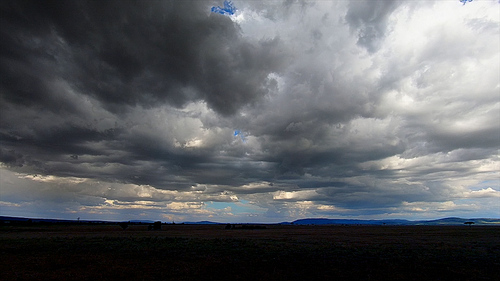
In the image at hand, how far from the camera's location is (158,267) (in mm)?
24188

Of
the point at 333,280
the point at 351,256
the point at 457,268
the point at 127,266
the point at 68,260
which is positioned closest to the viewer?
the point at 333,280

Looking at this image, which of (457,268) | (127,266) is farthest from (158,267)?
(457,268)

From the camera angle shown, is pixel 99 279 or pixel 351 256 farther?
pixel 351 256

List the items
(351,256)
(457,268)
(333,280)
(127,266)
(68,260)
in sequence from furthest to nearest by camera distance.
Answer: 1. (351,256)
2. (68,260)
3. (127,266)
4. (457,268)
5. (333,280)

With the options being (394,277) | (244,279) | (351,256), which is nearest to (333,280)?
(394,277)

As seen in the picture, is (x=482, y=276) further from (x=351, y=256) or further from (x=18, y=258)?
(x=18, y=258)

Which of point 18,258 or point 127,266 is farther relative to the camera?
point 18,258

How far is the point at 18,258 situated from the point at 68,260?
5.58 m

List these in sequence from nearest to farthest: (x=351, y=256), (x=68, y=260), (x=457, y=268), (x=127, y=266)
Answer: (x=457, y=268)
(x=127, y=266)
(x=68, y=260)
(x=351, y=256)

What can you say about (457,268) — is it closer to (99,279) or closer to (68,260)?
(99,279)

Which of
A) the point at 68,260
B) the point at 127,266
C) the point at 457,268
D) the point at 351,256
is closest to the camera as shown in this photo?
the point at 457,268

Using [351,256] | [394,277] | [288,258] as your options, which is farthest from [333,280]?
[351,256]

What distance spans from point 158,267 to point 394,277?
1688cm

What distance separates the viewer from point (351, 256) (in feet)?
98.0
